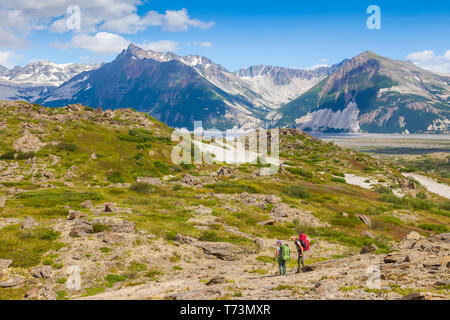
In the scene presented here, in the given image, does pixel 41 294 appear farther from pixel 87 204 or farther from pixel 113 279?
pixel 87 204

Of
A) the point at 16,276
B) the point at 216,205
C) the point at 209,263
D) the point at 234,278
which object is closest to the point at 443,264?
the point at 234,278

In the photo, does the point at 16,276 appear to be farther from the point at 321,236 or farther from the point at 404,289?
the point at 321,236

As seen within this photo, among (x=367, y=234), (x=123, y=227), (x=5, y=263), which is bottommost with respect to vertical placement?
(x=367, y=234)

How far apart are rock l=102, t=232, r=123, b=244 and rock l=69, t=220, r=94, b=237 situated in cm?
218

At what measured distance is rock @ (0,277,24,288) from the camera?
17266 mm

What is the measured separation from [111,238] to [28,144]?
53489 millimetres

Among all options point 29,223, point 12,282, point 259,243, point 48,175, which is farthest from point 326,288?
point 48,175

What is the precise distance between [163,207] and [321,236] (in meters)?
21.4

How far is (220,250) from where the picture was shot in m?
26.4

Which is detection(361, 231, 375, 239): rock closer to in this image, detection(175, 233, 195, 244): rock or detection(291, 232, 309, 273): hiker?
detection(291, 232, 309, 273): hiker

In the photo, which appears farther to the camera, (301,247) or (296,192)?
(296,192)

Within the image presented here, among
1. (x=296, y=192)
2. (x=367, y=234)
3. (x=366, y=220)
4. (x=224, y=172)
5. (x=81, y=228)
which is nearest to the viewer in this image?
(x=81, y=228)

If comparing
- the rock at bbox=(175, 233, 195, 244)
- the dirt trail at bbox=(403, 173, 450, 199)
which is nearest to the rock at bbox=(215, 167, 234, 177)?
the rock at bbox=(175, 233, 195, 244)
